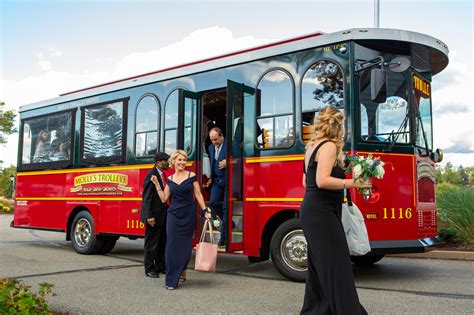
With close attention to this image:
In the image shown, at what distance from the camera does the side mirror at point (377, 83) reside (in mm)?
6133

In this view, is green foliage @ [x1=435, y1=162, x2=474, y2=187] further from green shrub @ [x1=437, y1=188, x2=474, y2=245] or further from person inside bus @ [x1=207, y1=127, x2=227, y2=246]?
person inside bus @ [x1=207, y1=127, x2=227, y2=246]

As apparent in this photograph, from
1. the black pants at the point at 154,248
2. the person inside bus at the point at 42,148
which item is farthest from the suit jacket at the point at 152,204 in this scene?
the person inside bus at the point at 42,148

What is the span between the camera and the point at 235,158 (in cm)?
736

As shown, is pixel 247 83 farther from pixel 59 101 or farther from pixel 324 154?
pixel 59 101

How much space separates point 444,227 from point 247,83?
18.8 feet

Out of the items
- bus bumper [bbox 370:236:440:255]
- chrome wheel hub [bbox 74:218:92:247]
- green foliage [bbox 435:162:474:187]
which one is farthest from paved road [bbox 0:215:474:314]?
green foliage [bbox 435:162:474:187]

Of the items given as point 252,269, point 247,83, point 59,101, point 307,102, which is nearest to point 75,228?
point 59,101

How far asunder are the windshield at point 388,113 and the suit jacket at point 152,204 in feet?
9.74

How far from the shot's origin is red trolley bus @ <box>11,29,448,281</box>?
6.41 meters

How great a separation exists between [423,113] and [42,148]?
8.31 meters

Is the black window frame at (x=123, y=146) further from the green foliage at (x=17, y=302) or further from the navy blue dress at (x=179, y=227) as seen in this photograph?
the green foliage at (x=17, y=302)

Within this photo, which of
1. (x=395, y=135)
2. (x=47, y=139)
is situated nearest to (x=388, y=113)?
(x=395, y=135)

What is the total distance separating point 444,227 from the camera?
409 inches

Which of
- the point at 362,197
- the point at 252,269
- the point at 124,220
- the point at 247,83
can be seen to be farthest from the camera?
the point at 124,220
